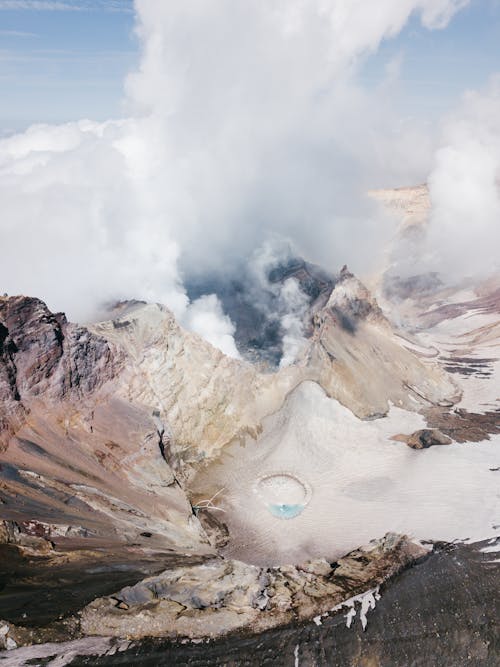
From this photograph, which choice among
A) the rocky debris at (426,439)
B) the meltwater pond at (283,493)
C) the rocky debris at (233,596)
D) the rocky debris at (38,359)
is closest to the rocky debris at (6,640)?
the rocky debris at (233,596)

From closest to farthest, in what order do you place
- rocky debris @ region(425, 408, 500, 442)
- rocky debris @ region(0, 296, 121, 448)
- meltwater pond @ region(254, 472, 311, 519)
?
rocky debris @ region(0, 296, 121, 448)
meltwater pond @ region(254, 472, 311, 519)
rocky debris @ region(425, 408, 500, 442)

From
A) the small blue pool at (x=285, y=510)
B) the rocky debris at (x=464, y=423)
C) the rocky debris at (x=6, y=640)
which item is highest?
the rocky debris at (x=464, y=423)

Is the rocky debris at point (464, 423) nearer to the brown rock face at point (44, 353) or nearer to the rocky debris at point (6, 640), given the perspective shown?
the brown rock face at point (44, 353)

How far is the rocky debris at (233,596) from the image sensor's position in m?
32.3

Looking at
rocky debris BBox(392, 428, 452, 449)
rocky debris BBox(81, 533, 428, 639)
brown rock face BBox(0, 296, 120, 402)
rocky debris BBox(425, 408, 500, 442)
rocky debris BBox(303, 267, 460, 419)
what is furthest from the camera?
rocky debris BBox(303, 267, 460, 419)

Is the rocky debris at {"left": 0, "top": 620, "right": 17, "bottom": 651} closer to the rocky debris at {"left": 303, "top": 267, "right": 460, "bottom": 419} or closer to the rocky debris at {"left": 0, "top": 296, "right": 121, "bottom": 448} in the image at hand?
the rocky debris at {"left": 0, "top": 296, "right": 121, "bottom": 448}

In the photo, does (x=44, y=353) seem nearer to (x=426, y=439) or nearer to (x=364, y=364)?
(x=426, y=439)

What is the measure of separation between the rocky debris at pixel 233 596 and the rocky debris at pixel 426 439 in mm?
21312

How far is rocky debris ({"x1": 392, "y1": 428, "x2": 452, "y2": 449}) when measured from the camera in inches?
2667

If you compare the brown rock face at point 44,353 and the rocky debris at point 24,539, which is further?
the brown rock face at point 44,353

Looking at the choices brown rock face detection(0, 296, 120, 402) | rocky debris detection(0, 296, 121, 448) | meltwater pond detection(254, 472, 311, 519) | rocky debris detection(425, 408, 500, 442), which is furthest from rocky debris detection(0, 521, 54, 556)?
rocky debris detection(425, 408, 500, 442)

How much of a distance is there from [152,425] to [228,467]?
40.4 ft

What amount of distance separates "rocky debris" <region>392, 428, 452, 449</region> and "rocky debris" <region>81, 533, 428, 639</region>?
21.3 metres

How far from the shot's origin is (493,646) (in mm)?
33750
